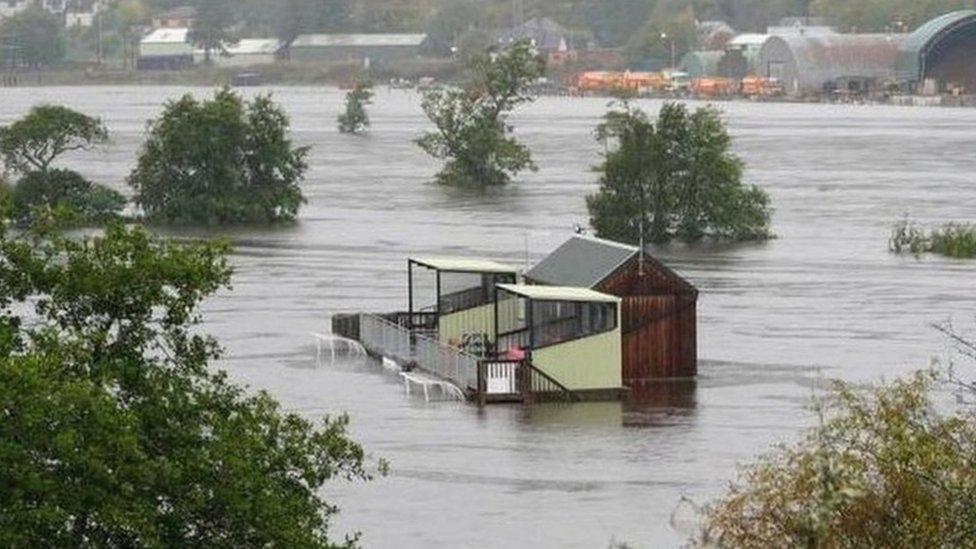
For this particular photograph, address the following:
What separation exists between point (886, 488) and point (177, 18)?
177 meters

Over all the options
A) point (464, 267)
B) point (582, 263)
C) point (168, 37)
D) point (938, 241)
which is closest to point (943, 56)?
point (938, 241)

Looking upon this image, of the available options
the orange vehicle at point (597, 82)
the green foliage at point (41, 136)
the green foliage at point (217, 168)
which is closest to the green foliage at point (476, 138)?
the green foliage at point (41, 136)

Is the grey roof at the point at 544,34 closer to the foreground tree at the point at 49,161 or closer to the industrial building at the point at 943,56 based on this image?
the industrial building at the point at 943,56

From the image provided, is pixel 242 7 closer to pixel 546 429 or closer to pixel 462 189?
A: pixel 462 189

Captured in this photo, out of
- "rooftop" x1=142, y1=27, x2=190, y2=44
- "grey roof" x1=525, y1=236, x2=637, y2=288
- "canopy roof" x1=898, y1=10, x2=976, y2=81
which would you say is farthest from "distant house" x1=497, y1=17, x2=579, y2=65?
"grey roof" x1=525, y1=236, x2=637, y2=288

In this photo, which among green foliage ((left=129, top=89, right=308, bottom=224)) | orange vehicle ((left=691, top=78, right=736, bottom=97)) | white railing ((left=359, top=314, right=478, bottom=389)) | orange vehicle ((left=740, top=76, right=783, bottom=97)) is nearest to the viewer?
white railing ((left=359, top=314, right=478, bottom=389))

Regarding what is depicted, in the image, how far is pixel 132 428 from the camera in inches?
487

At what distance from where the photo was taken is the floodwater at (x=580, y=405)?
19.2 meters

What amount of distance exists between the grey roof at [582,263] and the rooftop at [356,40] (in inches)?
5769

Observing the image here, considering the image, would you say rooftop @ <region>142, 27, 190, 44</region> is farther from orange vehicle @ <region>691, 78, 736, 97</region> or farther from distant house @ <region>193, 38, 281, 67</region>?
orange vehicle @ <region>691, 78, 736, 97</region>

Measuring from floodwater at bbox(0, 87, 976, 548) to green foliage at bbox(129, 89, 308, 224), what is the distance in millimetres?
970

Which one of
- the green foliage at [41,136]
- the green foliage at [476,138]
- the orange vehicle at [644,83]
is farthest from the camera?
the orange vehicle at [644,83]

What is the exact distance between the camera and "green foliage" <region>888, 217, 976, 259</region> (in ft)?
128

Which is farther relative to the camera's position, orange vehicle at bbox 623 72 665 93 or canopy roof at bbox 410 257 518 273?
→ orange vehicle at bbox 623 72 665 93
